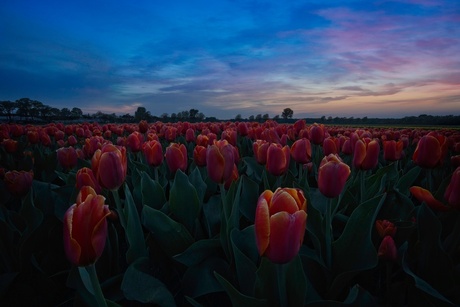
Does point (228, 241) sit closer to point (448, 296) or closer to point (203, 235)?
point (203, 235)

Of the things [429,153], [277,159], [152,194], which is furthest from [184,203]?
[429,153]

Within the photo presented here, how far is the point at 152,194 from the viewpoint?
8.02ft

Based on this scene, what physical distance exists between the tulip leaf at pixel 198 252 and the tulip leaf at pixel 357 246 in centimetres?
69

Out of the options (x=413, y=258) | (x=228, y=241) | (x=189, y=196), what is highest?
(x=189, y=196)

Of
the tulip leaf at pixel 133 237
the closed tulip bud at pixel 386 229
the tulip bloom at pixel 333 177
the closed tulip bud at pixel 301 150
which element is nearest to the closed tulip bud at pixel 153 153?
the tulip leaf at pixel 133 237

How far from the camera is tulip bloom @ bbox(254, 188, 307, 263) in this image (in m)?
1.12

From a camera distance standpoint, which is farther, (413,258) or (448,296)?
(413,258)

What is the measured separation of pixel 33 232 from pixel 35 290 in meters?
0.37

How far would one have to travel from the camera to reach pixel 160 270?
1.90 m

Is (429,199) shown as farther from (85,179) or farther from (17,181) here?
(17,181)

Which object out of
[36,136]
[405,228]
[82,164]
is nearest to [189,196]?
[405,228]

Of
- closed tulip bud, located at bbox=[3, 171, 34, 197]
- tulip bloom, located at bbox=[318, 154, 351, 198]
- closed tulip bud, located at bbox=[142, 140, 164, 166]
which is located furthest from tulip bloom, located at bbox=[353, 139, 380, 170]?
closed tulip bud, located at bbox=[3, 171, 34, 197]

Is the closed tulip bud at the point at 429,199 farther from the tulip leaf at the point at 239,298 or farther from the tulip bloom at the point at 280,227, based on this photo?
the tulip leaf at the point at 239,298

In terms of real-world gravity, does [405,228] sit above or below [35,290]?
above
